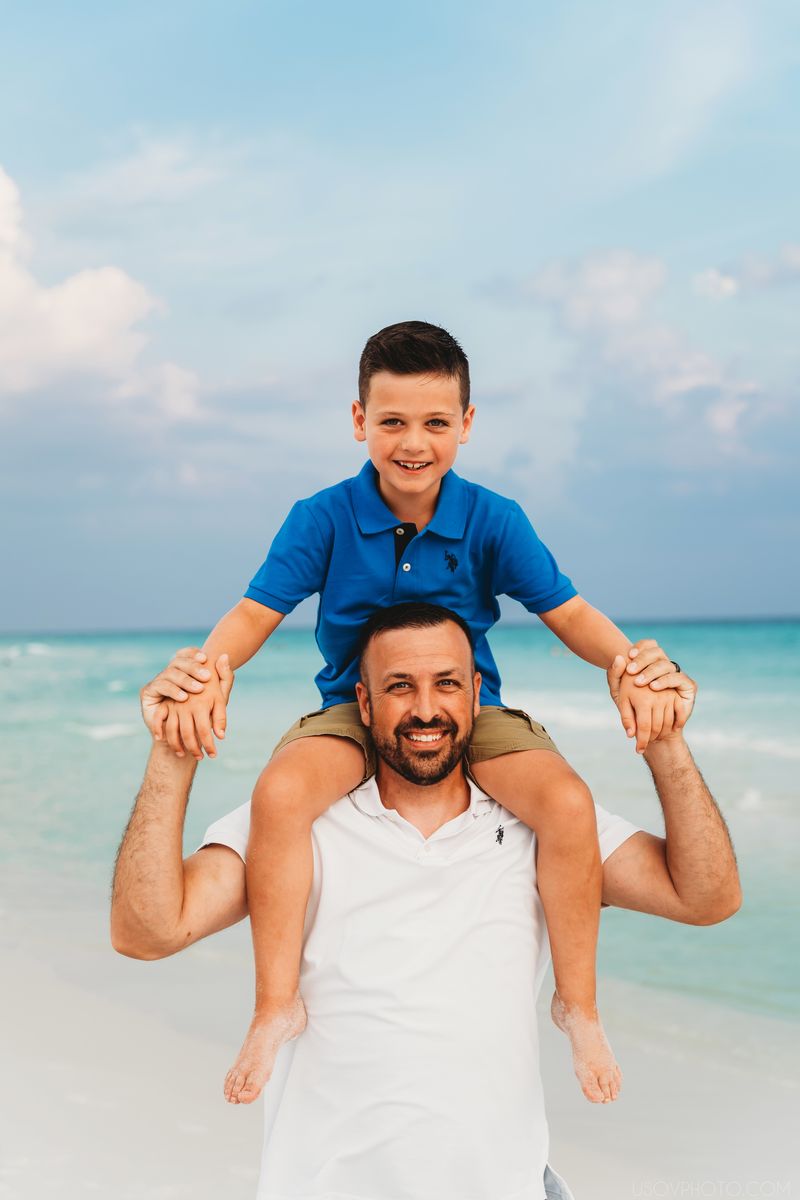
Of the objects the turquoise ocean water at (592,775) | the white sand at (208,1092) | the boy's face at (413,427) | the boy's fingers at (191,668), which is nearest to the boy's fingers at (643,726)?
the boy's face at (413,427)

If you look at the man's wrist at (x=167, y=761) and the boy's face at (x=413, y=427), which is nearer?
the man's wrist at (x=167, y=761)

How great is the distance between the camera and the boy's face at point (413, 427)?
3.30m

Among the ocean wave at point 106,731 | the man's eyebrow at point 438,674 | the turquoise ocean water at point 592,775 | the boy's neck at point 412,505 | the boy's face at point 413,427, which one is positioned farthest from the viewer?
the ocean wave at point 106,731

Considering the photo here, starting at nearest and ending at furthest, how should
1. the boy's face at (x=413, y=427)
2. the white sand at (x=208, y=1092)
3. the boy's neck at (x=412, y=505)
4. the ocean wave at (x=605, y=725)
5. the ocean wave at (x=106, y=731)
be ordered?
the boy's face at (x=413, y=427) < the boy's neck at (x=412, y=505) < the white sand at (x=208, y=1092) < the ocean wave at (x=605, y=725) < the ocean wave at (x=106, y=731)

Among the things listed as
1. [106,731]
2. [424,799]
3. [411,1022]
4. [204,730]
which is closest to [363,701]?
[424,799]

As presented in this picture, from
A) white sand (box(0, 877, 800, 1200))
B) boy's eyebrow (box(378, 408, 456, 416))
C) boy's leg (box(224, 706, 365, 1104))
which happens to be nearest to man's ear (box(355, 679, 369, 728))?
boy's leg (box(224, 706, 365, 1104))

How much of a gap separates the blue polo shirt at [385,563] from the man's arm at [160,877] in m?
0.56

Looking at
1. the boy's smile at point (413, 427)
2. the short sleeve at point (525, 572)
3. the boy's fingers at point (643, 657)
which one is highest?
the boy's smile at point (413, 427)

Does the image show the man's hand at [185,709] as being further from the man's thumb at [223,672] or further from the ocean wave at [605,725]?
the ocean wave at [605,725]

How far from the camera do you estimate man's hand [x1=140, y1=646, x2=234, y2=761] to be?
276 centimetres

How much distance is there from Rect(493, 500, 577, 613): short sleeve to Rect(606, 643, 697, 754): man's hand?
59 centimetres

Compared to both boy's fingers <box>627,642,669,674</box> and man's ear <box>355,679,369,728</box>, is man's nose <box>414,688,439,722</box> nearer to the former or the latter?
man's ear <box>355,679,369,728</box>

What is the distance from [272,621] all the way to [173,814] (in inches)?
30.7

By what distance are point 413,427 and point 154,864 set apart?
137 centimetres
